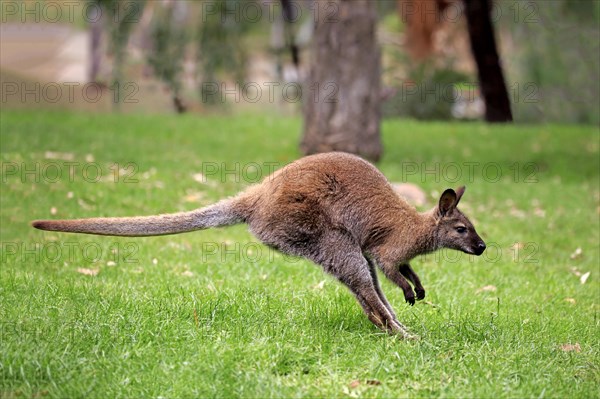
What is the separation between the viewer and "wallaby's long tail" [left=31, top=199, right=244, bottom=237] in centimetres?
532

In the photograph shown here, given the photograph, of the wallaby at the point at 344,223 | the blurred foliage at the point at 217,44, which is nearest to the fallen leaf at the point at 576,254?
the wallaby at the point at 344,223

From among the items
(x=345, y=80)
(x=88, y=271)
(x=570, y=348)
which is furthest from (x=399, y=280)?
(x=345, y=80)

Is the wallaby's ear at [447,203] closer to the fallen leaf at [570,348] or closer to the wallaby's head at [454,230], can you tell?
the wallaby's head at [454,230]

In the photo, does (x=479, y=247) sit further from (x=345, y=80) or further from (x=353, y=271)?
(x=345, y=80)

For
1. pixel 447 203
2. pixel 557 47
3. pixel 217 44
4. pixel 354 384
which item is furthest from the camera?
pixel 557 47

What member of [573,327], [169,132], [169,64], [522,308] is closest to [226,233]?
[522,308]

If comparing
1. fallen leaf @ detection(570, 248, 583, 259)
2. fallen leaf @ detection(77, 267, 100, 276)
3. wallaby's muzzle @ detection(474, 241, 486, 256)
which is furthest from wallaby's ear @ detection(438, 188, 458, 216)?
fallen leaf @ detection(570, 248, 583, 259)

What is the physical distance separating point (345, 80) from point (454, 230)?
7.78 m

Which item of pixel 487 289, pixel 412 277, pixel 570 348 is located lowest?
pixel 487 289

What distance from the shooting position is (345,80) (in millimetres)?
13797

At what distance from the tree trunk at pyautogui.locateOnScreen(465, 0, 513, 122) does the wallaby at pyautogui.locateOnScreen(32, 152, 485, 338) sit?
14329mm

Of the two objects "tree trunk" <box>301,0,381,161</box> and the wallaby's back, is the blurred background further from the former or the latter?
the wallaby's back

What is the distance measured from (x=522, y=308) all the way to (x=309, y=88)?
771 cm

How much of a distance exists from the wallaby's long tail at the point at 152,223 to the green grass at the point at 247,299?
647 millimetres
